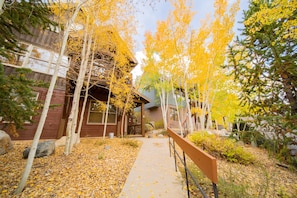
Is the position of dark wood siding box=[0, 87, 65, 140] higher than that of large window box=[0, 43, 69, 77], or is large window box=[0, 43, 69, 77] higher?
large window box=[0, 43, 69, 77]

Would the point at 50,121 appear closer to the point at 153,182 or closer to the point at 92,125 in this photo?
the point at 92,125

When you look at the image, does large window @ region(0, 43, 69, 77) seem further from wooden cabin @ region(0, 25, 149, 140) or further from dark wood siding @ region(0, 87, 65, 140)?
dark wood siding @ region(0, 87, 65, 140)

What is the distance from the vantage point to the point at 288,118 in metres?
2.52

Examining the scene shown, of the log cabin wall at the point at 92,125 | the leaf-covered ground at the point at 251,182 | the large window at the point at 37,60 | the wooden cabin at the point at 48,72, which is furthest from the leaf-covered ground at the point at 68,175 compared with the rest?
the large window at the point at 37,60

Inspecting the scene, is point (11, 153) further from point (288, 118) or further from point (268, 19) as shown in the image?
point (268, 19)

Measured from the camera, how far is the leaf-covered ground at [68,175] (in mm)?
2379

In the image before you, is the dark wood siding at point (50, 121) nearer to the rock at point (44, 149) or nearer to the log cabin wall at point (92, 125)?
the log cabin wall at point (92, 125)

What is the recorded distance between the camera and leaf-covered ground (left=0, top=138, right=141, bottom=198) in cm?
238

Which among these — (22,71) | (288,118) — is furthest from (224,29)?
(22,71)

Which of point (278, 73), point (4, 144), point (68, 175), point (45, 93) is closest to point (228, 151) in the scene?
point (278, 73)

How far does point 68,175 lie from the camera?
2.99 m

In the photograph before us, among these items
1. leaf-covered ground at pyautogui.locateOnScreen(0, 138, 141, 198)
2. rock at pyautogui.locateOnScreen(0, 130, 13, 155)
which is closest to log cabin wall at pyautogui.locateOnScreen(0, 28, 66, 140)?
rock at pyautogui.locateOnScreen(0, 130, 13, 155)

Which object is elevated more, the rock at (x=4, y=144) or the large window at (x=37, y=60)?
the large window at (x=37, y=60)

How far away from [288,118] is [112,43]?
7.72 metres
